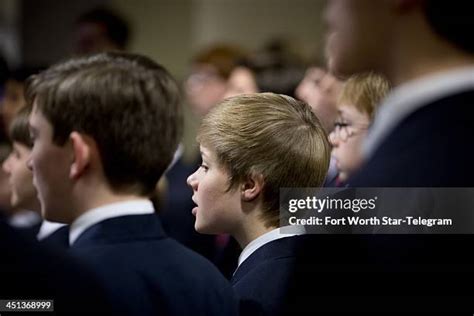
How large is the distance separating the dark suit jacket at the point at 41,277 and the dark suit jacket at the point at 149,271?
93mm

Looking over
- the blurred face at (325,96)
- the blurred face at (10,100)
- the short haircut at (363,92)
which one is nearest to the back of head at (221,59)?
the blurred face at (10,100)

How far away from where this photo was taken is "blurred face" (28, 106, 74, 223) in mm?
1106

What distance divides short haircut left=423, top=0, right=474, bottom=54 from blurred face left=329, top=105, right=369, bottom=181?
56 centimetres

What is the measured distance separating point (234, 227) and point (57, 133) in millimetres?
308

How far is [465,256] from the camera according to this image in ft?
2.60

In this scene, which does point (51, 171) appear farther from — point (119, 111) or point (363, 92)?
point (363, 92)

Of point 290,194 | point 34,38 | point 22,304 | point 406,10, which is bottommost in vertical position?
point 22,304

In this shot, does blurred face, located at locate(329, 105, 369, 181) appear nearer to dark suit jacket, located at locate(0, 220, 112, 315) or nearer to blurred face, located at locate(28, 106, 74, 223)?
blurred face, located at locate(28, 106, 74, 223)

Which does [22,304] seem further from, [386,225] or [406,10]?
[406,10]

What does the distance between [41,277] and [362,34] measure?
40cm

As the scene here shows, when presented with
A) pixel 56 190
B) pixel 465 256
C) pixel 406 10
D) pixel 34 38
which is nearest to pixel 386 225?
pixel 465 256

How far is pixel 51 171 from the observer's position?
1113mm

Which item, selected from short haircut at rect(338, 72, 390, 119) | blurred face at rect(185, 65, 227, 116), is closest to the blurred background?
blurred face at rect(185, 65, 227, 116)

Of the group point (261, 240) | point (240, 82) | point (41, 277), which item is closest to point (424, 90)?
point (41, 277)
